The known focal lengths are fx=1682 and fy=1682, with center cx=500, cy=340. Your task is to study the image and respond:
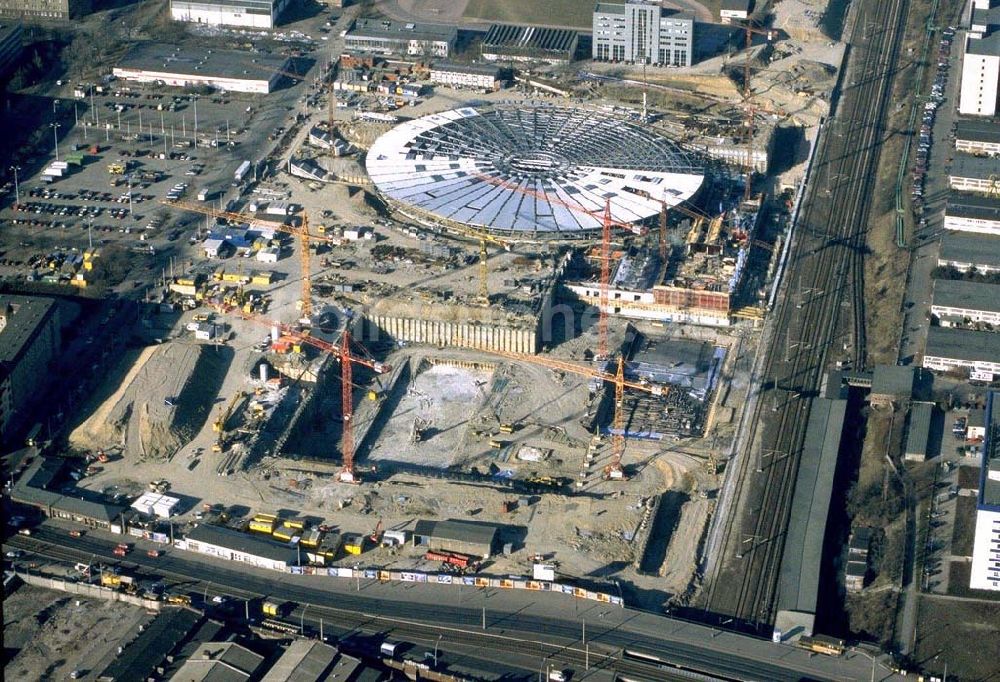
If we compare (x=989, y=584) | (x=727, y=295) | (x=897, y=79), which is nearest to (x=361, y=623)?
(x=989, y=584)

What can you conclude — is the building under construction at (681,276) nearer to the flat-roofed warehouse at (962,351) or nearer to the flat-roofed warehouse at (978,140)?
the flat-roofed warehouse at (962,351)

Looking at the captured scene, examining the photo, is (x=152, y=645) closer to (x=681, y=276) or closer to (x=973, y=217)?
(x=681, y=276)

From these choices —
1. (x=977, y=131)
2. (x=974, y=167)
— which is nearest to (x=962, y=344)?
(x=974, y=167)

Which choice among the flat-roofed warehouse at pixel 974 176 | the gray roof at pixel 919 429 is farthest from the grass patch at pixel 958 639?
the flat-roofed warehouse at pixel 974 176

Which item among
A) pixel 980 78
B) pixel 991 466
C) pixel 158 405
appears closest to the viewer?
pixel 991 466

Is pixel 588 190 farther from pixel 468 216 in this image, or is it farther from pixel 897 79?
pixel 897 79

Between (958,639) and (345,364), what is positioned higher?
(345,364)

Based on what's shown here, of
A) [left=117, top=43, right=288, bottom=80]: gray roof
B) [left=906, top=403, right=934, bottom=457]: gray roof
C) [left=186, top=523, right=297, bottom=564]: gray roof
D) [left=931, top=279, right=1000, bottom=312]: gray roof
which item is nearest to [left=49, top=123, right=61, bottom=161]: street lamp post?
[left=117, top=43, right=288, bottom=80]: gray roof

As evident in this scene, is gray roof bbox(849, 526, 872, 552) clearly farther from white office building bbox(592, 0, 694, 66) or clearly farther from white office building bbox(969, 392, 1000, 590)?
white office building bbox(592, 0, 694, 66)
